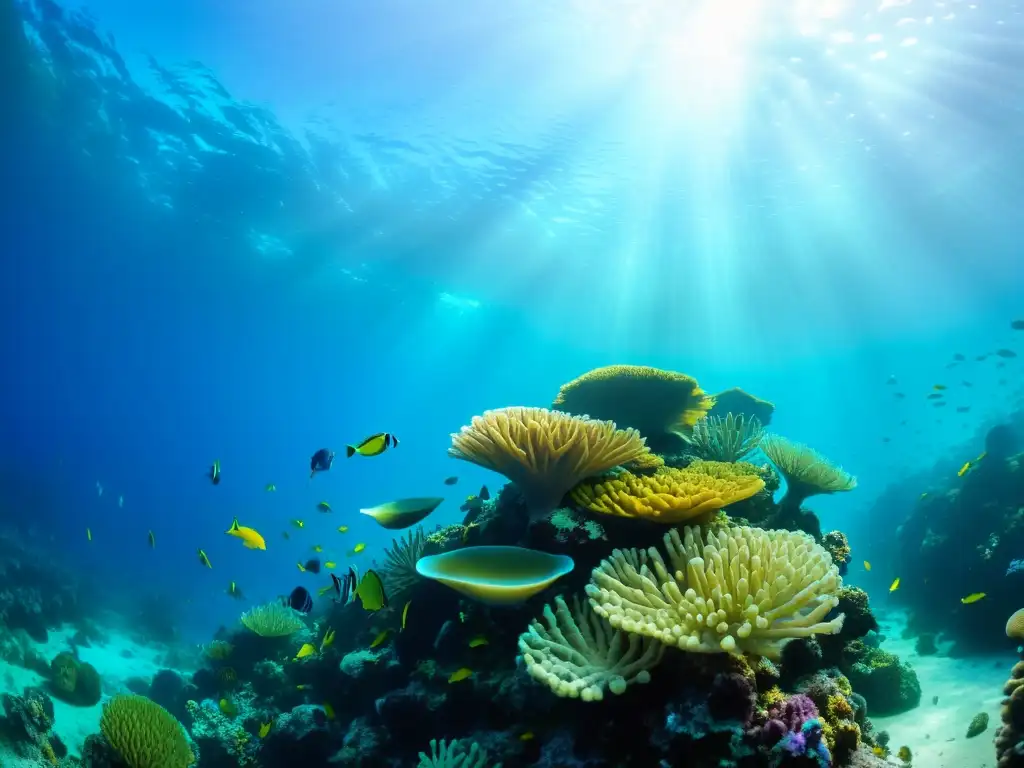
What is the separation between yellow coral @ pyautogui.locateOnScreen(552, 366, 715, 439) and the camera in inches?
256

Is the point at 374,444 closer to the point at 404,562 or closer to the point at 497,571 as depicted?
the point at 404,562

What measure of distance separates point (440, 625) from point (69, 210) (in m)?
35.8

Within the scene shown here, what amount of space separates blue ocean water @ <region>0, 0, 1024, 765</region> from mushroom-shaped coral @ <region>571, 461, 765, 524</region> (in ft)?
37.5

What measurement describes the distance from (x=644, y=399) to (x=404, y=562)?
363cm

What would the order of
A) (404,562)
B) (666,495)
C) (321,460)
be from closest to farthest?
1. (666,495)
2. (321,460)
3. (404,562)

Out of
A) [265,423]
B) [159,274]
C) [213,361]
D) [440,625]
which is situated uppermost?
[265,423]

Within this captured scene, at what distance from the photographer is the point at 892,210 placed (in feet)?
80.0

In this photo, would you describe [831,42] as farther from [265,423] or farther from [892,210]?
[265,423]

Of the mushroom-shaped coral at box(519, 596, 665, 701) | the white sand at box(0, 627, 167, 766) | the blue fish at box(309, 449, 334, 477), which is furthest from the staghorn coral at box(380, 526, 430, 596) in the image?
the white sand at box(0, 627, 167, 766)

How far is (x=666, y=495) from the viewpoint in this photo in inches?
147

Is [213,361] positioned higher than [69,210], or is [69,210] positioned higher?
[213,361]

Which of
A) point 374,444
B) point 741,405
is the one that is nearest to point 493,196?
point 741,405

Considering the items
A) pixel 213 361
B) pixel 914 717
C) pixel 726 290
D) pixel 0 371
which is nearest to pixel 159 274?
pixel 213 361

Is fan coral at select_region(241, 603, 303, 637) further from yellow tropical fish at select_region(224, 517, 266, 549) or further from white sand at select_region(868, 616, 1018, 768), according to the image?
white sand at select_region(868, 616, 1018, 768)
